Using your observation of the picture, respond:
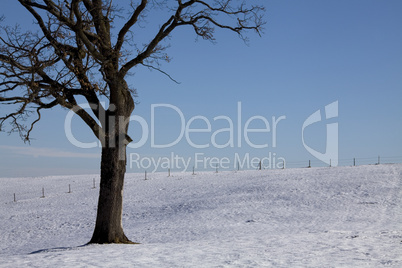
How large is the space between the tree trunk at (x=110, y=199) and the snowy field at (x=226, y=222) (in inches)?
54.7

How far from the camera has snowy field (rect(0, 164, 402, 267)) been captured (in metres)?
11.8

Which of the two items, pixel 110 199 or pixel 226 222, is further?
pixel 226 222

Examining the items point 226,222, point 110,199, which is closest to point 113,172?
point 110,199

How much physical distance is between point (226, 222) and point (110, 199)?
9772 millimetres

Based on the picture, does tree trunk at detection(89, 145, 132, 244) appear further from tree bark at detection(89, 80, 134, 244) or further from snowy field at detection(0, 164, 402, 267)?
snowy field at detection(0, 164, 402, 267)

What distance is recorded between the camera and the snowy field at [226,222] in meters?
11.8

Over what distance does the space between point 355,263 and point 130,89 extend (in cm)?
1018

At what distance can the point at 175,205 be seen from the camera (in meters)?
31.1

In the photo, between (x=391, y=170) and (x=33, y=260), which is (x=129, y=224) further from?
(x=391, y=170)

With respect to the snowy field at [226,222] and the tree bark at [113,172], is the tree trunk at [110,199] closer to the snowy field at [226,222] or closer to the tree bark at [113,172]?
the tree bark at [113,172]

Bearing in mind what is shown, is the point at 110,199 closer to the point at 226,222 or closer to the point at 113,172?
the point at 113,172

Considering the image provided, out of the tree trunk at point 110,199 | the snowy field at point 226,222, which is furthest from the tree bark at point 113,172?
the snowy field at point 226,222

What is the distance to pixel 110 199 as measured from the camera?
16.3 m

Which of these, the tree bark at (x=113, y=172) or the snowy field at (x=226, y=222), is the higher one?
the tree bark at (x=113, y=172)
